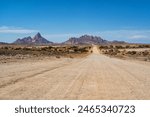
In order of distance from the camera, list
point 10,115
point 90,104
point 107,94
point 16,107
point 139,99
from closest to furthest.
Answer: point 10,115, point 16,107, point 90,104, point 139,99, point 107,94

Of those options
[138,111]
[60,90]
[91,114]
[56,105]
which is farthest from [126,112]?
[60,90]

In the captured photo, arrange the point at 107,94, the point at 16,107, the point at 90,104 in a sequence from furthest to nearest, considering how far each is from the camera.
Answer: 1. the point at 107,94
2. the point at 90,104
3. the point at 16,107

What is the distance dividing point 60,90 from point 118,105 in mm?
3730

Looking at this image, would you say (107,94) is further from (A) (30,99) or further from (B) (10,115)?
(B) (10,115)

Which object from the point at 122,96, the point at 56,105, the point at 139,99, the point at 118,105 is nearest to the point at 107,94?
the point at 122,96

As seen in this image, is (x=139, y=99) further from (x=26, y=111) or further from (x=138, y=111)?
(x=26, y=111)

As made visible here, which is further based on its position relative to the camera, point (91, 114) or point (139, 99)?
point (139, 99)

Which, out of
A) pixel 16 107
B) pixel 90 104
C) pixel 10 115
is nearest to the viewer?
pixel 10 115

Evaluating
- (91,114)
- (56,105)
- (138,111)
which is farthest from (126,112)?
(56,105)

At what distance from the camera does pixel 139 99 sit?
11039mm

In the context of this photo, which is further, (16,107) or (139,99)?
(139,99)

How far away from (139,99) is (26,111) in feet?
14.0

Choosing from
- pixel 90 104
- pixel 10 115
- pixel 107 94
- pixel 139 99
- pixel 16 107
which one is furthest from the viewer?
pixel 107 94

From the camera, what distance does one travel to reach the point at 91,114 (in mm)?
8727
